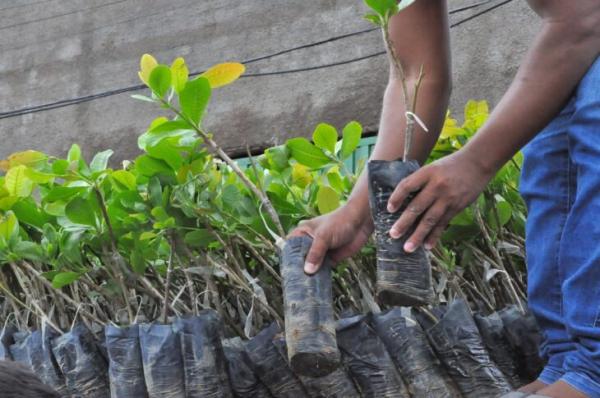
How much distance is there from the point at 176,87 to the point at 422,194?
681mm

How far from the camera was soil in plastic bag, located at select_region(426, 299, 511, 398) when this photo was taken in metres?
1.83

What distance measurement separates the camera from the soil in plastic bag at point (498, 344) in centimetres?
193

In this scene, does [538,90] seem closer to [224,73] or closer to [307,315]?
[307,315]

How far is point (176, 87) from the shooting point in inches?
70.2

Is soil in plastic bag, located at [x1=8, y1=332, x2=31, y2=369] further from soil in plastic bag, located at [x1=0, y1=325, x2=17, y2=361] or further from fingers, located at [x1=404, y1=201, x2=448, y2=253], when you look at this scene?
fingers, located at [x1=404, y1=201, x2=448, y2=253]

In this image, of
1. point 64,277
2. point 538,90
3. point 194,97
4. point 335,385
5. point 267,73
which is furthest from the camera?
point 267,73

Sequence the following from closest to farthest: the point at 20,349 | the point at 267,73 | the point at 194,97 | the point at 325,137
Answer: the point at 194,97 < the point at 325,137 < the point at 20,349 < the point at 267,73

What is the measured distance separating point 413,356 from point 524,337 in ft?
0.85

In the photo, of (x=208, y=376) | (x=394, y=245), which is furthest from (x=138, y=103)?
(x=394, y=245)

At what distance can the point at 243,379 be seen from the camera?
1.97 m

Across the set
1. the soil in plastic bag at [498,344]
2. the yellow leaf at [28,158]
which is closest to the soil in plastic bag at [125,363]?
the yellow leaf at [28,158]

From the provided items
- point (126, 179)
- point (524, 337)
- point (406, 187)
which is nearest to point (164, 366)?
point (126, 179)

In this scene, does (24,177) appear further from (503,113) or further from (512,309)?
(503,113)

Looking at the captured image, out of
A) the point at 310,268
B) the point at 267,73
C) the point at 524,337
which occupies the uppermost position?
the point at 267,73
